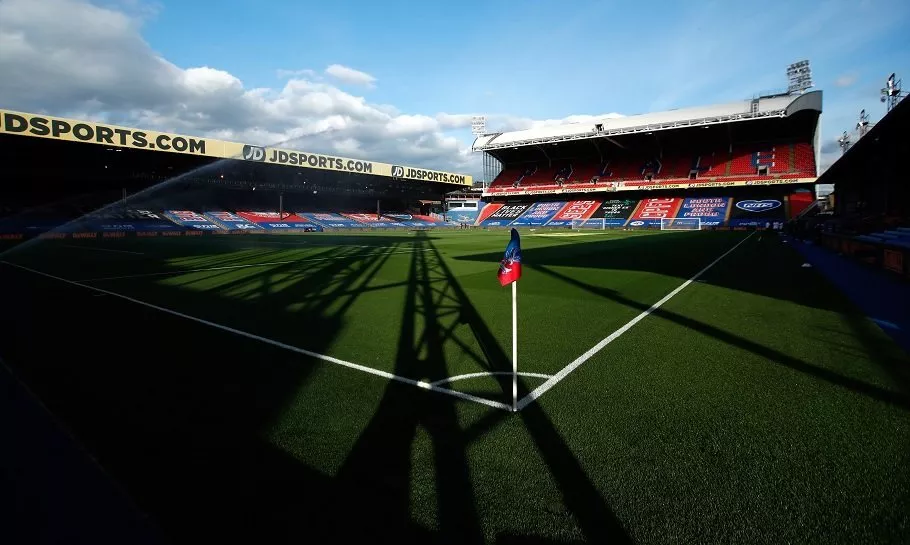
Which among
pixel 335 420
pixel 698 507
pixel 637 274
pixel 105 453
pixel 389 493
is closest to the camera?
pixel 698 507

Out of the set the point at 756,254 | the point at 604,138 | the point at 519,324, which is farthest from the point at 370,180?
the point at 519,324

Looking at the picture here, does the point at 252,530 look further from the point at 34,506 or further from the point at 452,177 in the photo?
the point at 452,177

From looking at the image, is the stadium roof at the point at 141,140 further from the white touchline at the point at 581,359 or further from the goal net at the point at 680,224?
the goal net at the point at 680,224

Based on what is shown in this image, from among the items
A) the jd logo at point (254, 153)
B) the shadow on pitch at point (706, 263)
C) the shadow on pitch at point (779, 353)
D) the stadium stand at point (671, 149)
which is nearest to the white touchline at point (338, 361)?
the shadow on pitch at point (779, 353)

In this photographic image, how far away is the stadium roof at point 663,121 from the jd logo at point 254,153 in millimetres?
42281

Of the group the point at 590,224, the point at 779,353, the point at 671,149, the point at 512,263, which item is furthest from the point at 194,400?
the point at 671,149

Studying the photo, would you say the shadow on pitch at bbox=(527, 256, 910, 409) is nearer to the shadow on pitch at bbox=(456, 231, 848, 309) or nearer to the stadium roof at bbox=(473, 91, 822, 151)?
the shadow on pitch at bbox=(456, 231, 848, 309)

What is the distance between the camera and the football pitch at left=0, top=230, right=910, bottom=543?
254cm

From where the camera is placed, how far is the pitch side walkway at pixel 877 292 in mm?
6914

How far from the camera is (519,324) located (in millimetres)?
7270

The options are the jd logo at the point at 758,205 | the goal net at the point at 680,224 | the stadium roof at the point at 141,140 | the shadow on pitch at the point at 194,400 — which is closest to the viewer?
the shadow on pitch at the point at 194,400

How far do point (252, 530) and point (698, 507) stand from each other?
2646 millimetres

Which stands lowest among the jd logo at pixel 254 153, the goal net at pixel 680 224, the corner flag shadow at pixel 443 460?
the corner flag shadow at pixel 443 460

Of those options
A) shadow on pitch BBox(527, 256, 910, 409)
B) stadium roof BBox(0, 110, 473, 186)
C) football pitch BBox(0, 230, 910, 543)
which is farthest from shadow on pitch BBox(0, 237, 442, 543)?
stadium roof BBox(0, 110, 473, 186)
